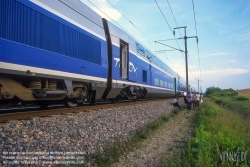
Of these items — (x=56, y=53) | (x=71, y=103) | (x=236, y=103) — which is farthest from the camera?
(x=236, y=103)

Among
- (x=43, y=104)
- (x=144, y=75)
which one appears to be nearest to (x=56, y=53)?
(x=43, y=104)

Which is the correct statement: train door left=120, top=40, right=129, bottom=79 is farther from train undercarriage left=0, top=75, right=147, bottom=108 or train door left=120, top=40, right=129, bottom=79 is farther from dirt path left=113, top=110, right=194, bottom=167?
dirt path left=113, top=110, right=194, bottom=167

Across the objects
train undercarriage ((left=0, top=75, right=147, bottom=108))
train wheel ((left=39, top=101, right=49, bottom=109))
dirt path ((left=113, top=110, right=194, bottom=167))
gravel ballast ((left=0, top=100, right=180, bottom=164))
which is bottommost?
dirt path ((left=113, top=110, right=194, bottom=167))

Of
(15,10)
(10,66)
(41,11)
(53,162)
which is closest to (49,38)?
(41,11)

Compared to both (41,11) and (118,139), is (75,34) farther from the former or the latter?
(118,139)

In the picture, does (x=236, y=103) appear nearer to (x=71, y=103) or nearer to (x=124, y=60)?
(x=124, y=60)

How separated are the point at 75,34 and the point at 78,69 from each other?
1.26 m

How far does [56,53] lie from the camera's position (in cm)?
670

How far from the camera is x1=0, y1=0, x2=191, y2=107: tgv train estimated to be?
532 centimetres

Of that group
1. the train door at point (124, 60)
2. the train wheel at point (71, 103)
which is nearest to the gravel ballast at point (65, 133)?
the train wheel at point (71, 103)

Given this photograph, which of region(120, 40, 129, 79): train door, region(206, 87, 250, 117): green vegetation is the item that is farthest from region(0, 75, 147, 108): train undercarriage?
region(206, 87, 250, 117): green vegetation

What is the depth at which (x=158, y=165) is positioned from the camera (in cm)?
473

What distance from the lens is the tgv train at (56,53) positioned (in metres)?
5.32

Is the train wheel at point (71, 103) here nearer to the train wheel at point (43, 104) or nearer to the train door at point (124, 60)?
the train wheel at point (43, 104)
